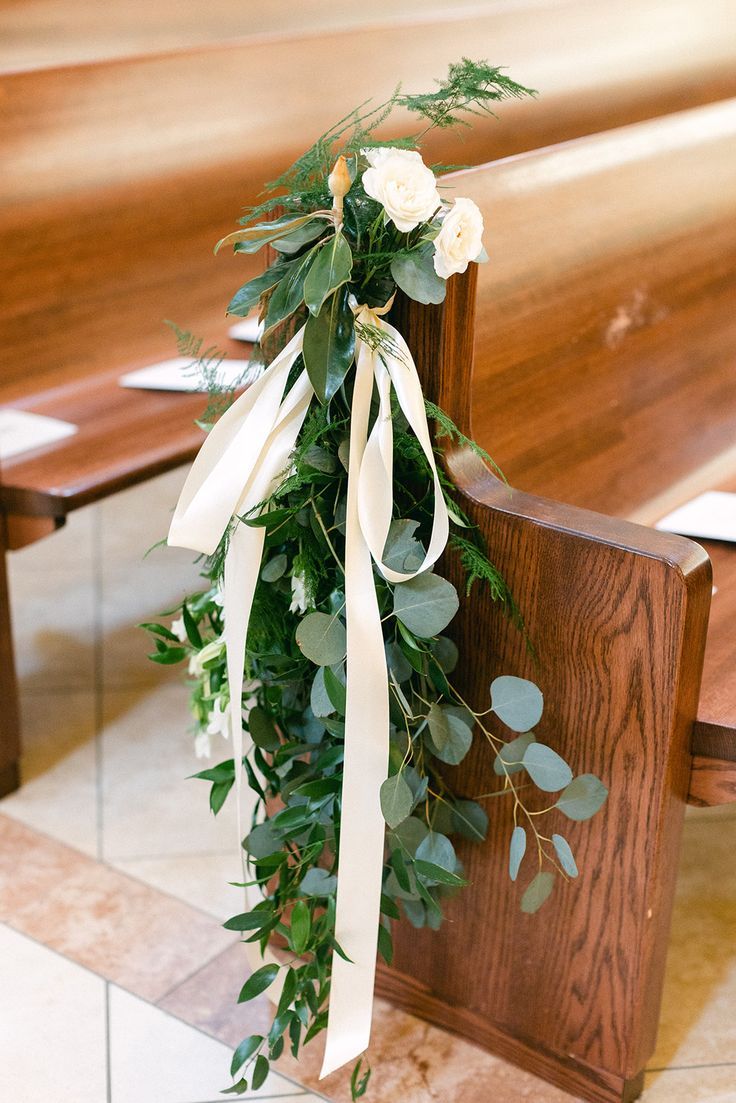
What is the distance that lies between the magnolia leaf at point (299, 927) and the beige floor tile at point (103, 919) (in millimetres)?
474

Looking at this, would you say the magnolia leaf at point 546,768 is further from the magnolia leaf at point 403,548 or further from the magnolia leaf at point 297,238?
the magnolia leaf at point 297,238

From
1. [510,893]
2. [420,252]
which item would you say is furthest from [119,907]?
[420,252]

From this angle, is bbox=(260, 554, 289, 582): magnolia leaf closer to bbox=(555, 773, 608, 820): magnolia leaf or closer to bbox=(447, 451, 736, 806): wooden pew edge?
bbox=(447, 451, 736, 806): wooden pew edge

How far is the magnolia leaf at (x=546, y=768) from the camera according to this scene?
1.63 meters

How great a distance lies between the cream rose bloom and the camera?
1456 mm

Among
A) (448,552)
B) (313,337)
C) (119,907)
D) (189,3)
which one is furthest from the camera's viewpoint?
(189,3)

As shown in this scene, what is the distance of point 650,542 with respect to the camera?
1.60 meters

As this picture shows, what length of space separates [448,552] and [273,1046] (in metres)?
0.69

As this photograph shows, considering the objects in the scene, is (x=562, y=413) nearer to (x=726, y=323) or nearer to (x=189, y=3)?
(x=726, y=323)

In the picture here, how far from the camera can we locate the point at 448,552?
1752 millimetres

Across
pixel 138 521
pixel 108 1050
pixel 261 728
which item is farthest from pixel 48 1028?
pixel 138 521

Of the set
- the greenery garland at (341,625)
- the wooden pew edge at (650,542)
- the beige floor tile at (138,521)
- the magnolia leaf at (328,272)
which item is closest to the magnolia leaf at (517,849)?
the greenery garland at (341,625)

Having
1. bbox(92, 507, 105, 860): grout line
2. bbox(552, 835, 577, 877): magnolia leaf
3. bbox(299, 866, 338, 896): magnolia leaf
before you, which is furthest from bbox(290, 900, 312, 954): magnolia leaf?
bbox(92, 507, 105, 860): grout line

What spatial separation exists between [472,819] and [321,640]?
1.29ft
